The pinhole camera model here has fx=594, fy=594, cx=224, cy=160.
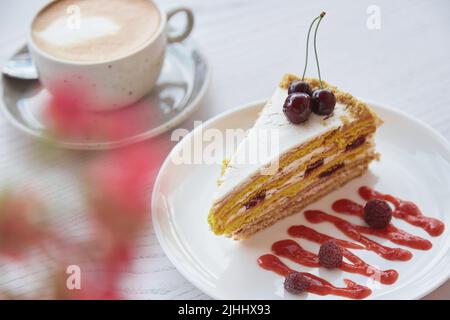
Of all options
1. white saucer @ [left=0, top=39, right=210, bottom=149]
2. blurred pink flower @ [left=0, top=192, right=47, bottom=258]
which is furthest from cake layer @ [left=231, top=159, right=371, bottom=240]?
blurred pink flower @ [left=0, top=192, right=47, bottom=258]

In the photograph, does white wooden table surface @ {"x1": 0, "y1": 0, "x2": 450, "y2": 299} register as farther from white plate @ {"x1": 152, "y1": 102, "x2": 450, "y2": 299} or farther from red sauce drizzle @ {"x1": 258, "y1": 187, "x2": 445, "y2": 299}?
red sauce drizzle @ {"x1": 258, "y1": 187, "x2": 445, "y2": 299}

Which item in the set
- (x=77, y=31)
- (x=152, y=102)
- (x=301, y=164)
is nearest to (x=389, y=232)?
(x=301, y=164)

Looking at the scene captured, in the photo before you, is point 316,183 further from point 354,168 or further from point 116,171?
point 116,171

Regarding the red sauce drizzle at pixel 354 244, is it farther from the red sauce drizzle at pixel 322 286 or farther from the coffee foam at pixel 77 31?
the coffee foam at pixel 77 31

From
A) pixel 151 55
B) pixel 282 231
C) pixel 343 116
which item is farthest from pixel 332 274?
pixel 151 55

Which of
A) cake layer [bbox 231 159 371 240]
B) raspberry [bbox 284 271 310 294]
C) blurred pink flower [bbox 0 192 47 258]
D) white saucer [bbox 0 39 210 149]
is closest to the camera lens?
blurred pink flower [bbox 0 192 47 258]

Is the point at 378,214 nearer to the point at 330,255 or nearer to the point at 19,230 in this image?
the point at 330,255
